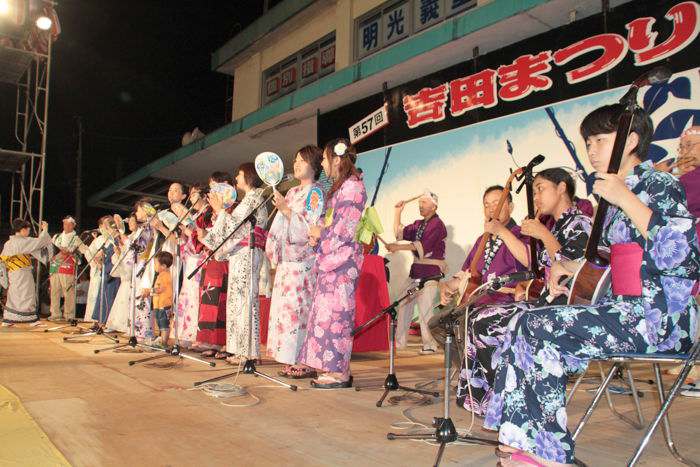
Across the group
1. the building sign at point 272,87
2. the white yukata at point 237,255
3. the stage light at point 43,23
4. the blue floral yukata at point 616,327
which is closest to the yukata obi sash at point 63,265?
the stage light at point 43,23

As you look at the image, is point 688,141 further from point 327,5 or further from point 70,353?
point 327,5

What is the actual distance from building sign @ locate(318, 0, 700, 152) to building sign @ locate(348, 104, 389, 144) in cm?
10

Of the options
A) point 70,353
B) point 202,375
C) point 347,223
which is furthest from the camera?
point 70,353

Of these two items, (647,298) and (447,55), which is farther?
(447,55)

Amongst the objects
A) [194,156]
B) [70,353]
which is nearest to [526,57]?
[70,353]

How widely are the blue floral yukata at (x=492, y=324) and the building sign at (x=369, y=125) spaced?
491 centimetres

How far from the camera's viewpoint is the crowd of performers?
1.83 metres

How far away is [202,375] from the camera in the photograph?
13.5 ft

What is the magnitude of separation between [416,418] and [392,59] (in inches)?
188

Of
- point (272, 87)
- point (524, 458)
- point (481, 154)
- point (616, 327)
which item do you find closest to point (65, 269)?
point (272, 87)

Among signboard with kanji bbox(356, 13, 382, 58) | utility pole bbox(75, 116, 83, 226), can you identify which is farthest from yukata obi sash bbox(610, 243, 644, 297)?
utility pole bbox(75, 116, 83, 226)

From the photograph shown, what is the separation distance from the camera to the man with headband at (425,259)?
20.3 ft

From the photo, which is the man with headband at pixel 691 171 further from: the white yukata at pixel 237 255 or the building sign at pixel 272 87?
the building sign at pixel 272 87

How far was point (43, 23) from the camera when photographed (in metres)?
8.42
